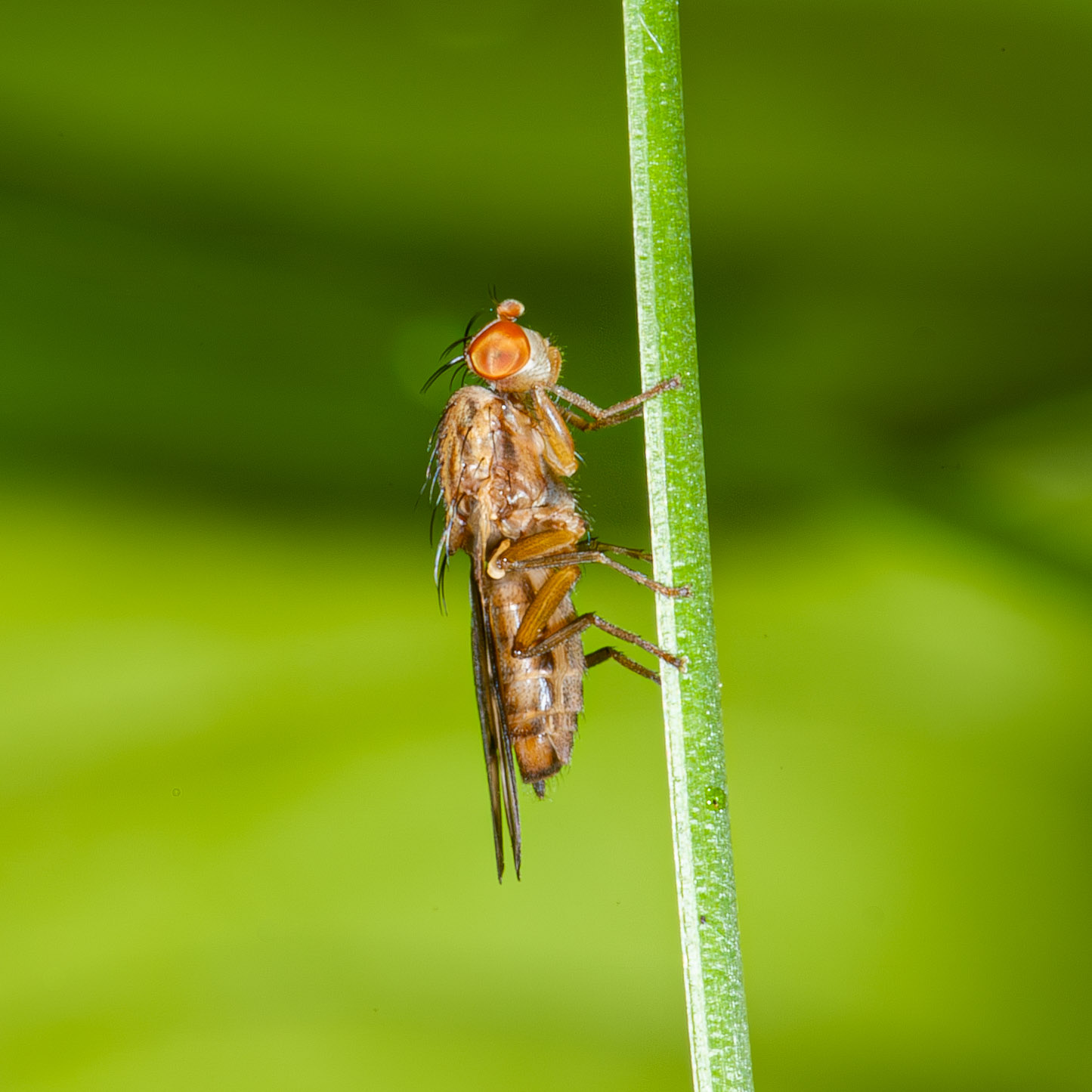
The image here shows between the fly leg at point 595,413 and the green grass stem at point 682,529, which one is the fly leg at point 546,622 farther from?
the green grass stem at point 682,529

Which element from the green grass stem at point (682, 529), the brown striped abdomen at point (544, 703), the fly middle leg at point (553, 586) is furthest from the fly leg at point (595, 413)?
the green grass stem at point (682, 529)

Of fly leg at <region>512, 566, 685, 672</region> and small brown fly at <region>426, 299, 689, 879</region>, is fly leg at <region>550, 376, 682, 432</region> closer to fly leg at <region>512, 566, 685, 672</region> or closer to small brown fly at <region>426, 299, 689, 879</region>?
small brown fly at <region>426, 299, 689, 879</region>

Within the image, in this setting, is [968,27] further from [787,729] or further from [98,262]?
[98,262]

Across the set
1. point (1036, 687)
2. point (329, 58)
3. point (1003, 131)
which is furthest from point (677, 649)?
point (329, 58)

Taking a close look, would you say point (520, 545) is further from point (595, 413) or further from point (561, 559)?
point (595, 413)

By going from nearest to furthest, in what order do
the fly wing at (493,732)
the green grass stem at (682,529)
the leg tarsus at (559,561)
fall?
the green grass stem at (682,529), the fly wing at (493,732), the leg tarsus at (559,561)
